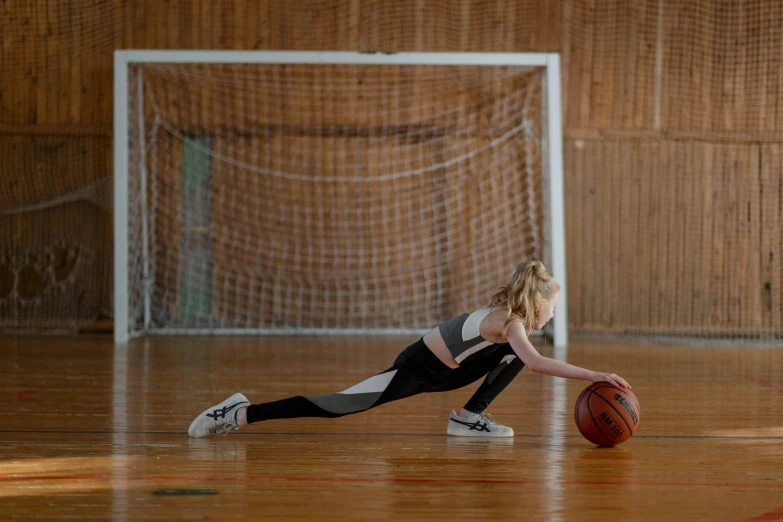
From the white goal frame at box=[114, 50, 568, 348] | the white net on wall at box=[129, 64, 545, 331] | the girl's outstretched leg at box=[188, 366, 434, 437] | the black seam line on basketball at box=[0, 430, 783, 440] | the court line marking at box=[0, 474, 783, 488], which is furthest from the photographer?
the white net on wall at box=[129, 64, 545, 331]

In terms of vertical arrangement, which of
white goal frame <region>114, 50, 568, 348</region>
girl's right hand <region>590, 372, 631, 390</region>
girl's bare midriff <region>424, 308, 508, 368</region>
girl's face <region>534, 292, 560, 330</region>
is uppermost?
white goal frame <region>114, 50, 568, 348</region>

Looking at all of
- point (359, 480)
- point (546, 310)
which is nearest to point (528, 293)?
point (546, 310)

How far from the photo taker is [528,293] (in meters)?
3.41

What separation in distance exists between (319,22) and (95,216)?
9.40 ft

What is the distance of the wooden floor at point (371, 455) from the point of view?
2.46 meters

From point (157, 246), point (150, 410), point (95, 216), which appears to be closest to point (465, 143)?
point (157, 246)

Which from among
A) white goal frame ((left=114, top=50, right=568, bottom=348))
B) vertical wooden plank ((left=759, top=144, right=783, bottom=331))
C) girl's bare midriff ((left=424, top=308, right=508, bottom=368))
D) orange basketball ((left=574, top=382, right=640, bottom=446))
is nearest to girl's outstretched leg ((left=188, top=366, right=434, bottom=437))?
girl's bare midriff ((left=424, top=308, right=508, bottom=368))

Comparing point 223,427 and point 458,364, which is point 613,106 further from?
A: point 223,427

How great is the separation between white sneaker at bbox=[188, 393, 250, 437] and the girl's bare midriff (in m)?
0.76

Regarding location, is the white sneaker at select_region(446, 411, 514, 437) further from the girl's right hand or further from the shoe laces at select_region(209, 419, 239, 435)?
the shoe laces at select_region(209, 419, 239, 435)

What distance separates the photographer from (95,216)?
8.55 meters

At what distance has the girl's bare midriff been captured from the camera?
3.44m

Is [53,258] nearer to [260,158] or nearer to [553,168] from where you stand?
[260,158]

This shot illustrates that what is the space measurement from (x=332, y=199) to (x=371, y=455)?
18.2 ft
